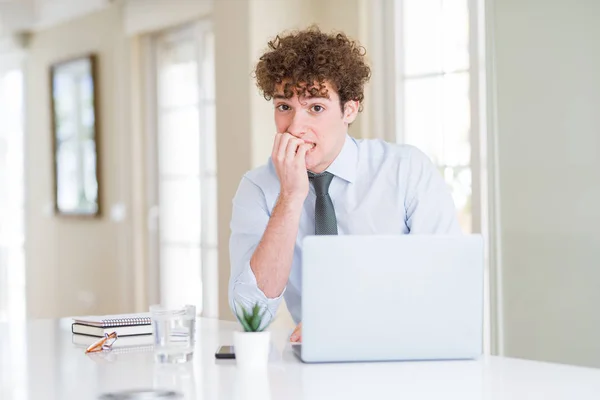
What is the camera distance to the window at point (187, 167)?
511 cm

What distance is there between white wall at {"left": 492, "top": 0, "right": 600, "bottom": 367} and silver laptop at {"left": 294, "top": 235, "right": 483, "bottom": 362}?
1.68 metres

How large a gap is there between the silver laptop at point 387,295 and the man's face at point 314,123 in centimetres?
73

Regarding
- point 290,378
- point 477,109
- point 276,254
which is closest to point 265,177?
point 276,254

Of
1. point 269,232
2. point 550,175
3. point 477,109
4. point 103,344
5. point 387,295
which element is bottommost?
point 103,344

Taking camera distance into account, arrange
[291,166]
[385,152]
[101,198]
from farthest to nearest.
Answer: [101,198] < [385,152] < [291,166]

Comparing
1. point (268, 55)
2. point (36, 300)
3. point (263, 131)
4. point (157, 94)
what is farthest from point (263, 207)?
point (36, 300)

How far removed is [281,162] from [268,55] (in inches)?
15.2

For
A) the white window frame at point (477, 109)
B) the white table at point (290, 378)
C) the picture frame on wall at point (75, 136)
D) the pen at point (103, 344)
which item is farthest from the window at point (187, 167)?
the white table at point (290, 378)

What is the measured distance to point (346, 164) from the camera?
2432 millimetres

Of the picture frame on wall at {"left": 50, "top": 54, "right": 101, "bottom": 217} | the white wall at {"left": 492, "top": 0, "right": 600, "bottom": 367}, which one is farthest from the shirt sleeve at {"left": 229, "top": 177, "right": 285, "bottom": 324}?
the picture frame on wall at {"left": 50, "top": 54, "right": 101, "bottom": 217}

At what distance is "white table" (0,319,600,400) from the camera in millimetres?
1442

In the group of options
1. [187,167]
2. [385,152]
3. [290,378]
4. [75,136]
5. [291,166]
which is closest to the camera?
[290,378]

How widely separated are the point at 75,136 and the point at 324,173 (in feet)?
13.5

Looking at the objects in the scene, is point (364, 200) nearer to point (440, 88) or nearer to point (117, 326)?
point (117, 326)
